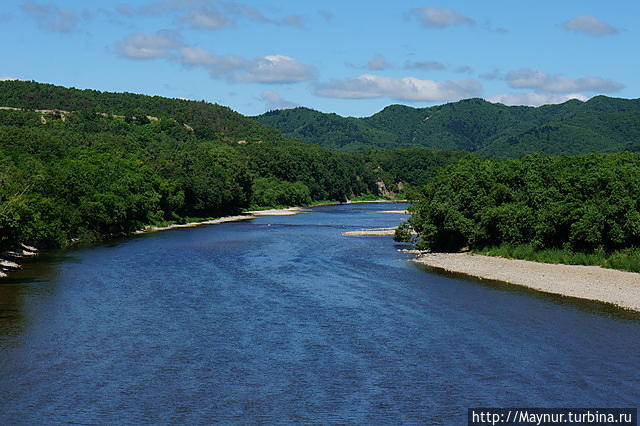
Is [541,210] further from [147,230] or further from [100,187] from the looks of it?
[147,230]

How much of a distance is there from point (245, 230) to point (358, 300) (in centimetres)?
6664

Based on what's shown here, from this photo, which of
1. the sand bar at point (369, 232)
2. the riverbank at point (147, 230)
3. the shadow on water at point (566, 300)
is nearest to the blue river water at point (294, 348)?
the shadow on water at point (566, 300)

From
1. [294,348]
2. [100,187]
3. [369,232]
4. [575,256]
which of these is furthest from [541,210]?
[100,187]

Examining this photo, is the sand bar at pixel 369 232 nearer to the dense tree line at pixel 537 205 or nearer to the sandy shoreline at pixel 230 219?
the dense tree line at pixel 537 205

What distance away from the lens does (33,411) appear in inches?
1115

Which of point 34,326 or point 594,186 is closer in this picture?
point 34,326

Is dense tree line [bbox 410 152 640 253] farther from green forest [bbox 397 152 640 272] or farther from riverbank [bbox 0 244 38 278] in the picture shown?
riverbank [bbox 0 244 38 278]

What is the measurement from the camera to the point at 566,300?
50938 millimetres

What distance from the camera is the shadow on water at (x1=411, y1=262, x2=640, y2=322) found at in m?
45.4

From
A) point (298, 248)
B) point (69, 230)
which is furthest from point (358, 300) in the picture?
point (69, 230)

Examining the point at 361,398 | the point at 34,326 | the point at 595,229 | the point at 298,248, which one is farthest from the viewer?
the point at 298,248

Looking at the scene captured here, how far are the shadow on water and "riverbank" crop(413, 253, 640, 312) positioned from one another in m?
0.66

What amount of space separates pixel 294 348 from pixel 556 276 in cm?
3068

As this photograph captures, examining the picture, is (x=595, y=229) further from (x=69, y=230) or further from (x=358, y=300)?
(x=69, y=230)
